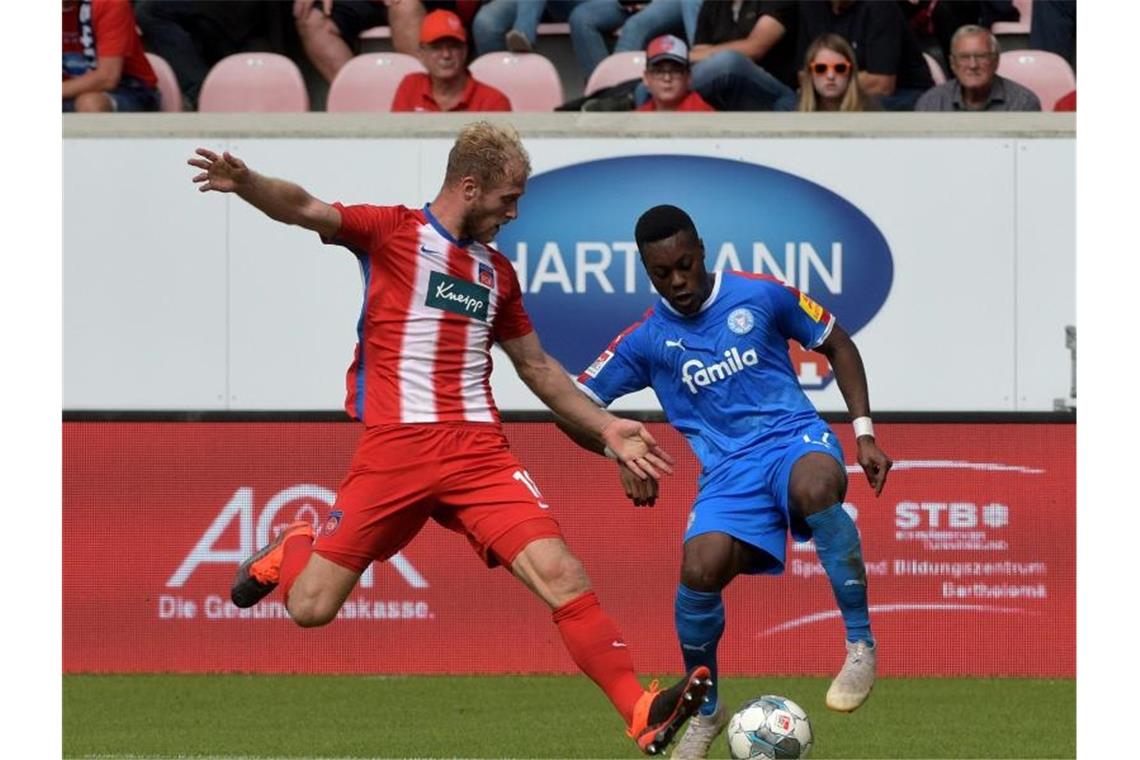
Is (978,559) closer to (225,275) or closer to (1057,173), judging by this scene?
(1057,173)

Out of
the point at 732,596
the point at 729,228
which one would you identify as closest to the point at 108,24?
the point at 729,228

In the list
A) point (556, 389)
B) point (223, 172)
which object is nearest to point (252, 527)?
point (556, 389)

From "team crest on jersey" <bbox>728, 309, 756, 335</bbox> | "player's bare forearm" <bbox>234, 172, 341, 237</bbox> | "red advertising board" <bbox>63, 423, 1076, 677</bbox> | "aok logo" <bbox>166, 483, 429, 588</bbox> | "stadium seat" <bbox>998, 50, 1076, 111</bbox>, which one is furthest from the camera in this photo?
"stadium seat" <bbox>998, 50, 1076, 111</bbox>

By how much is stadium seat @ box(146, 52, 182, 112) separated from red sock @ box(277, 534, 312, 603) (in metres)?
6.59

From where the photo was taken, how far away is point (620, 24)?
14.9 meters

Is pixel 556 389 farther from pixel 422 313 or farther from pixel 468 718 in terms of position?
pixel 468 718

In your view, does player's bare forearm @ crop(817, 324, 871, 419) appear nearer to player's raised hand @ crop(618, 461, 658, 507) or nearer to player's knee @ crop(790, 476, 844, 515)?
player's knee @ crop(790, 476, 844, 515)

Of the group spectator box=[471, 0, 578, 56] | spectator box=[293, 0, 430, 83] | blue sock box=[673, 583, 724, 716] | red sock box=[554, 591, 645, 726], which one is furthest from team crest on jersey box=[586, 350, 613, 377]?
spectator box=[293, 0, 430, 83]

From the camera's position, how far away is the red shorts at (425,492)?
8.18m

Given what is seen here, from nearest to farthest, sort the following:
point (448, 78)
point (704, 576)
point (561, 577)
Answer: point (561, 577)
point (704, 576)
point (448, 78)

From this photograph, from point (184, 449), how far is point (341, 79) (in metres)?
2.96

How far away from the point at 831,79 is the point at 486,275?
18.7 ft

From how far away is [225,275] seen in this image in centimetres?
1348

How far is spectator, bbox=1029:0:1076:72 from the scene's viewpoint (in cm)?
1462
